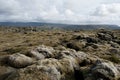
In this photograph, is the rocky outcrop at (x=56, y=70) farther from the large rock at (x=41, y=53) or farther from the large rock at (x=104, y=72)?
the large rock at (x=41, y=53)

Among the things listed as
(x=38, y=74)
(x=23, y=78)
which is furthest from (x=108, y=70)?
(x=23, y=78)

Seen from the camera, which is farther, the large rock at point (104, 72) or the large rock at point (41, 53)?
the large rock at point (41, 53)

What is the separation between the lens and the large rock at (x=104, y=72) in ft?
101

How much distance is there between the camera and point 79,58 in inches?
1649

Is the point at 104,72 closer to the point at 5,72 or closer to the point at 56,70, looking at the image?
the point at 56,70

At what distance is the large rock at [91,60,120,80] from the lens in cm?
3064

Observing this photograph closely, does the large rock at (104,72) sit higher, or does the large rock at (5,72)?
the large rock at (104,72)

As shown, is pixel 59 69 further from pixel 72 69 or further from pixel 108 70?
pixel 108 70

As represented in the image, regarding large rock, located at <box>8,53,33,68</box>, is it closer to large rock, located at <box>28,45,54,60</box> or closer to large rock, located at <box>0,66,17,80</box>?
large rock, located at <box>0,66,17,80</box>

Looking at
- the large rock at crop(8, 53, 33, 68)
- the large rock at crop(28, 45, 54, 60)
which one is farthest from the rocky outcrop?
the large rock at crop(28, 45, 54, 60)

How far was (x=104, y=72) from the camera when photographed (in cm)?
A: 3100

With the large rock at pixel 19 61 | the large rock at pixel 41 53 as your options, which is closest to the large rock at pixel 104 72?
the large rock at pixel 19 61

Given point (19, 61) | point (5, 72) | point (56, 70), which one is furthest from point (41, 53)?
point (56, 70)

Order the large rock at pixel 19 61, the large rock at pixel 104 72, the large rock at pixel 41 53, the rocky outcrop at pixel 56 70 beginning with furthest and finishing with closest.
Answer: the large rock at pixel 41 53 < the large rock at pixel 19 61 < the large rock at pixel 104 72 < the rocky outcrop at pixel 56 70
